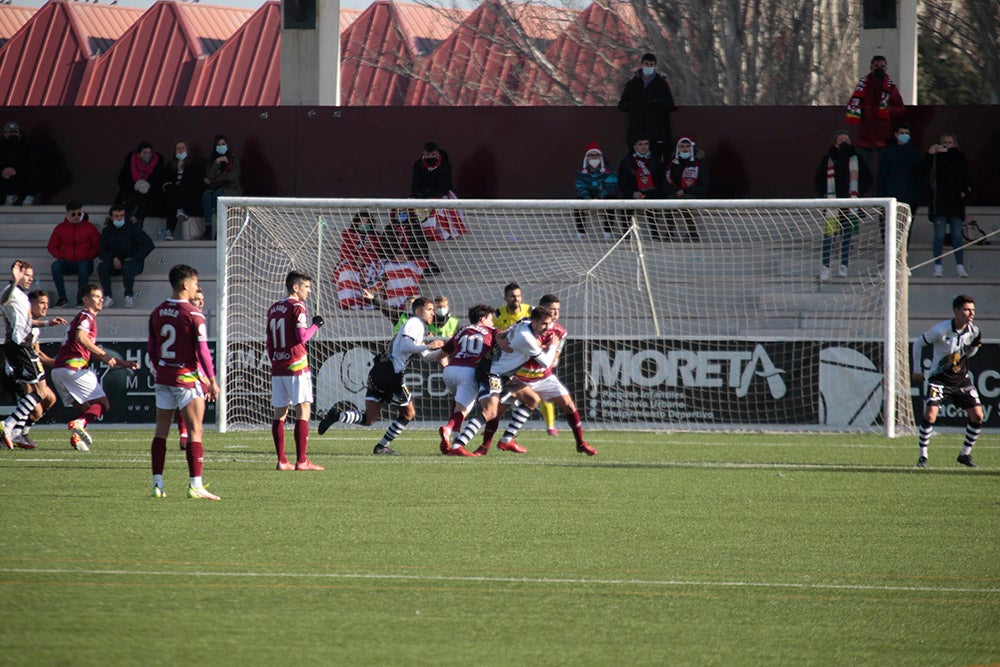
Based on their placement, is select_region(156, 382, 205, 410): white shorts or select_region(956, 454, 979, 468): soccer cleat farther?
select_region(956, 454, 979, 468): soccer cleat

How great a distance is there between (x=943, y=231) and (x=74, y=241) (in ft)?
41.6

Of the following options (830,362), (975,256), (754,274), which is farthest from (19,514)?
(975,256)

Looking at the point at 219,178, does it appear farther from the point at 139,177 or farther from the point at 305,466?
the point at 305,466

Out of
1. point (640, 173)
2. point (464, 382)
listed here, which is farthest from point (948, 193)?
point (464, 382)

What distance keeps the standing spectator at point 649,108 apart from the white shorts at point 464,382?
24.7 feet

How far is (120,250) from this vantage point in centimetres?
1936

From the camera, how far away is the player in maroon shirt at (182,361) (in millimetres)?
9414

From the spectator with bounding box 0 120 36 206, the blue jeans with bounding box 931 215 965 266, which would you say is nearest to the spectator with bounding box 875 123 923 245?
the blue jeans with bounding box 931 215 965 266

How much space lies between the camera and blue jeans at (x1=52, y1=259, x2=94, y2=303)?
63.2ft

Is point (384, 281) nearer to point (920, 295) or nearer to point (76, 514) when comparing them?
point (920, 295)

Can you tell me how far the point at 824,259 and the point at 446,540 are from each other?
11.5 metres

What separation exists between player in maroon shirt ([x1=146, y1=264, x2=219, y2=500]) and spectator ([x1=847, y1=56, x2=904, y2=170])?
1235 centimetres

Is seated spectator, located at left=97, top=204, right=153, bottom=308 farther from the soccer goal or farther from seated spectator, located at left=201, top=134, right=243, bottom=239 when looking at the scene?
the soccer goal

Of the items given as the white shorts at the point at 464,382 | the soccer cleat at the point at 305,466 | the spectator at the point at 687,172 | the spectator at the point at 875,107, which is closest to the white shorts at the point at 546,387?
the white shorts at the point at 464,382
